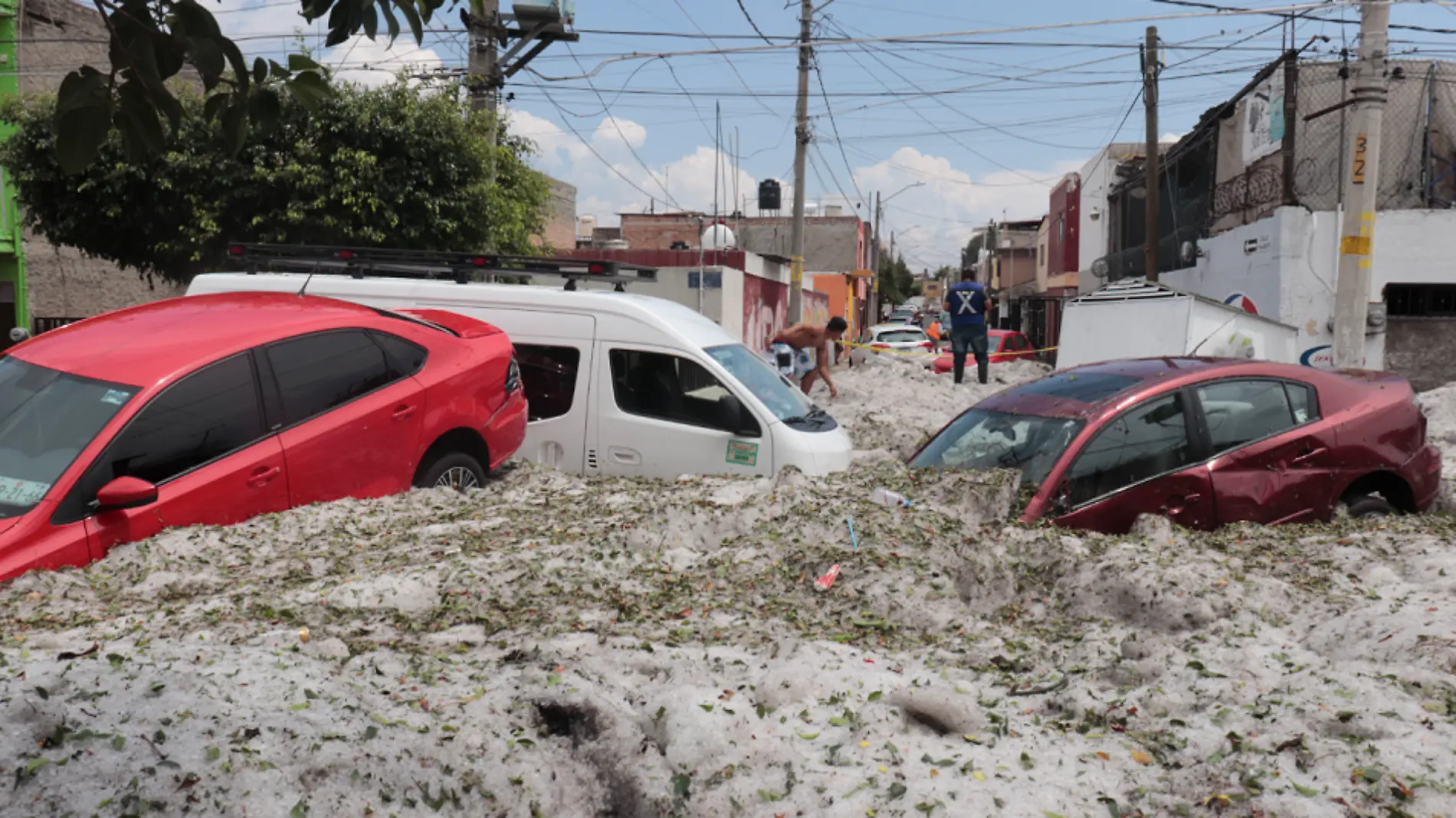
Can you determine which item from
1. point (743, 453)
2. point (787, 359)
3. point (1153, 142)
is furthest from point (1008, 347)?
point (743, 453)

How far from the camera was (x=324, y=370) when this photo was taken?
6.87m

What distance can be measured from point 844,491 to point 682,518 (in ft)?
3.39

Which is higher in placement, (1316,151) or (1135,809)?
(1316,151)

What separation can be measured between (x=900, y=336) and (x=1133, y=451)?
24424 mm

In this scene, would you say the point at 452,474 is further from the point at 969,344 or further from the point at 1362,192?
the point at 969,344

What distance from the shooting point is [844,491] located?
6684mm

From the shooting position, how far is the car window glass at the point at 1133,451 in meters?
6.56

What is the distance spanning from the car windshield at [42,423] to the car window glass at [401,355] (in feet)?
5.56

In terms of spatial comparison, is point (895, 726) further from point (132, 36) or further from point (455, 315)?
point (455, 315)

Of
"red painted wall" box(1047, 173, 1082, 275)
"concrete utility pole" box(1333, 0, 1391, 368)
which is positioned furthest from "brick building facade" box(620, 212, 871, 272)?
"concrete utility pole" box(1333, 0, 1391, 368)

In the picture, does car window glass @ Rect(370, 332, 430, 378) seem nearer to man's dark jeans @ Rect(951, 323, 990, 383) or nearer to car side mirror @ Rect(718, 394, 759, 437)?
car side mirror @ Rect(718, 394, 759, 437)

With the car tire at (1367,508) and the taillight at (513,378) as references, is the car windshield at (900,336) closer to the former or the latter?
the taillight at (513,378)

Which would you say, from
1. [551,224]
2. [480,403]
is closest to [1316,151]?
[480,403]

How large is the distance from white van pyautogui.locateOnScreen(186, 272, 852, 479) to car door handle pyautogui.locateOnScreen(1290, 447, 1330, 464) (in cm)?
314
